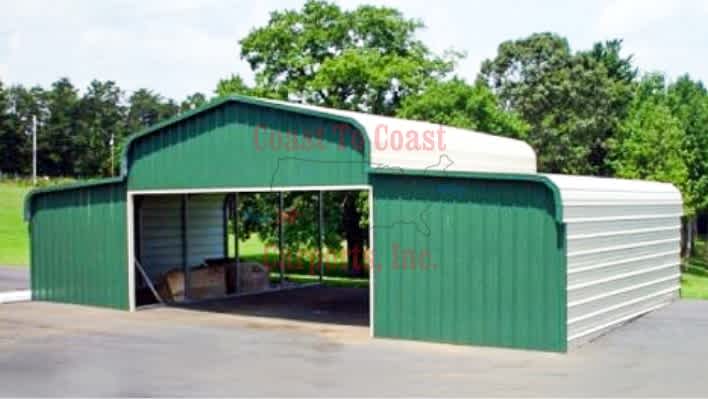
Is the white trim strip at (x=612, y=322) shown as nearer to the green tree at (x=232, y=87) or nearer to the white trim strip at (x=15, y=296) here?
the white trim strip at (x=15, y=296)

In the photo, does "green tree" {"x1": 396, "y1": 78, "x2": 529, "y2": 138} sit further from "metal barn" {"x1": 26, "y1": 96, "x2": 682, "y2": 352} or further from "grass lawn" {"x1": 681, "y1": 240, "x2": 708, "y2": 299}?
"grass lawn" {"x1": 681, "y1": 240, "x2": 708, "y2": 299}

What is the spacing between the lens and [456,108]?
28453 mm

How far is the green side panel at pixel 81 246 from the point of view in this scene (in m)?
18.8

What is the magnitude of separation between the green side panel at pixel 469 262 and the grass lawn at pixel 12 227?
18.3 m

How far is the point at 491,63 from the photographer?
48.0 meters

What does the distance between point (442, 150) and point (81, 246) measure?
9096 millimetres

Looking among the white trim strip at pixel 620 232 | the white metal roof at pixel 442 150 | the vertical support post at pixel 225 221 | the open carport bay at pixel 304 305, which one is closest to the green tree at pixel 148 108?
Result: the vertical support post at pixel 225 221

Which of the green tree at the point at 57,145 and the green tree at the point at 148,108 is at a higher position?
the green tree at the point at 148,108

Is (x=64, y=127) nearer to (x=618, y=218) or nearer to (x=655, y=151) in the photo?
(x=655, y=151)

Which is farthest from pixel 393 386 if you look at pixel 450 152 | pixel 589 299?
pixel 450 152

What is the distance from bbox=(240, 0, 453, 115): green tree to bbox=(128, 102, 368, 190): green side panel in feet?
41.8

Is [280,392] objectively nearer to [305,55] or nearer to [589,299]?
[589,299]

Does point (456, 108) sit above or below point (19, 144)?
below

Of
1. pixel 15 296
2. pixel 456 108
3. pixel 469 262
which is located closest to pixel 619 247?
pixel 469 262
